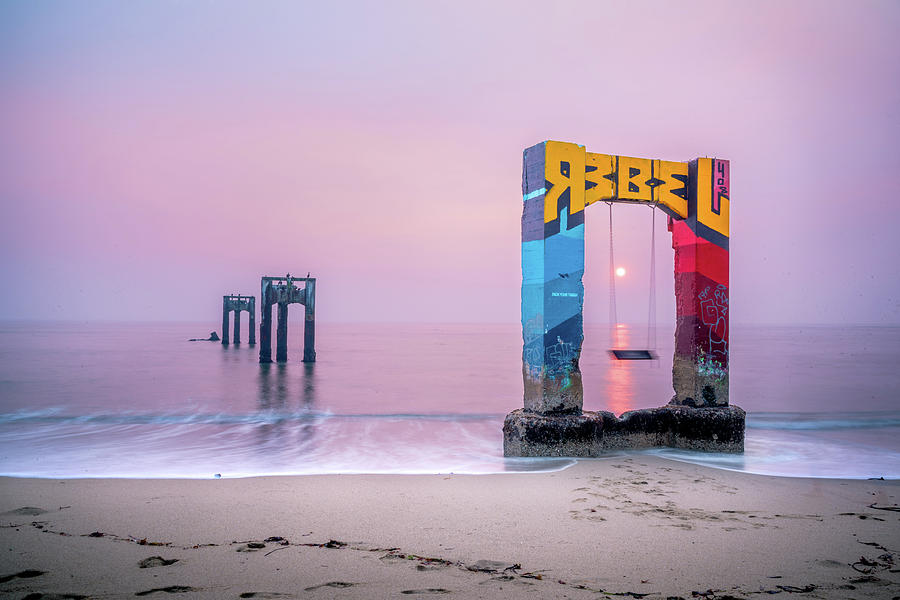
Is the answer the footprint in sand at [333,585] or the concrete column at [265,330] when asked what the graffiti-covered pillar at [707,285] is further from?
the concrete column at [265,330]

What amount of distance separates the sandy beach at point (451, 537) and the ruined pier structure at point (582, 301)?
121 centimetres

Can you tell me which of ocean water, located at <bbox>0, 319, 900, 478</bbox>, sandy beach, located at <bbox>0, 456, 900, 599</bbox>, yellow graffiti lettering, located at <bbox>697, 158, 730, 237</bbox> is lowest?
ocean water, located at <bbox>0, 319, 900, 478</bbox>

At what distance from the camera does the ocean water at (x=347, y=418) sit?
27.5 feet

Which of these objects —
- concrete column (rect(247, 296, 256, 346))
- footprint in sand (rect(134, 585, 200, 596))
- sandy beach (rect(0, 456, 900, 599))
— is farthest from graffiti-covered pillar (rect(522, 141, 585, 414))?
concrete column (rect(247, 296, 256, 346))

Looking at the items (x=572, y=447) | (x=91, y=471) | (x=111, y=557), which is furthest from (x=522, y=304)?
(x=91, y=471)

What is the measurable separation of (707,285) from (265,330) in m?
23.8

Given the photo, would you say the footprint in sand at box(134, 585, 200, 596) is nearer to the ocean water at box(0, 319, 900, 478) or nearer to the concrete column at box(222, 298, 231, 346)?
the ocean water at box(0, 319, 900, 478)

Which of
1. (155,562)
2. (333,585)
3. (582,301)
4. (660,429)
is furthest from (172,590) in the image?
(660,429)

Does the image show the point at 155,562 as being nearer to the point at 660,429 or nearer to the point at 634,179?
the point at 660,429

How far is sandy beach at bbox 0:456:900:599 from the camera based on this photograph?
11.2 feet

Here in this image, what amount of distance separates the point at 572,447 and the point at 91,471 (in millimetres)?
6375

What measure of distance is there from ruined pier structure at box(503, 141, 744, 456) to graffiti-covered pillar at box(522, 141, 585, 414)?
13 millimetres

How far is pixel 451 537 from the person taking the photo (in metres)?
4.32

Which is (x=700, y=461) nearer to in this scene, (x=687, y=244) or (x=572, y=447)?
(x=572, y=447)
